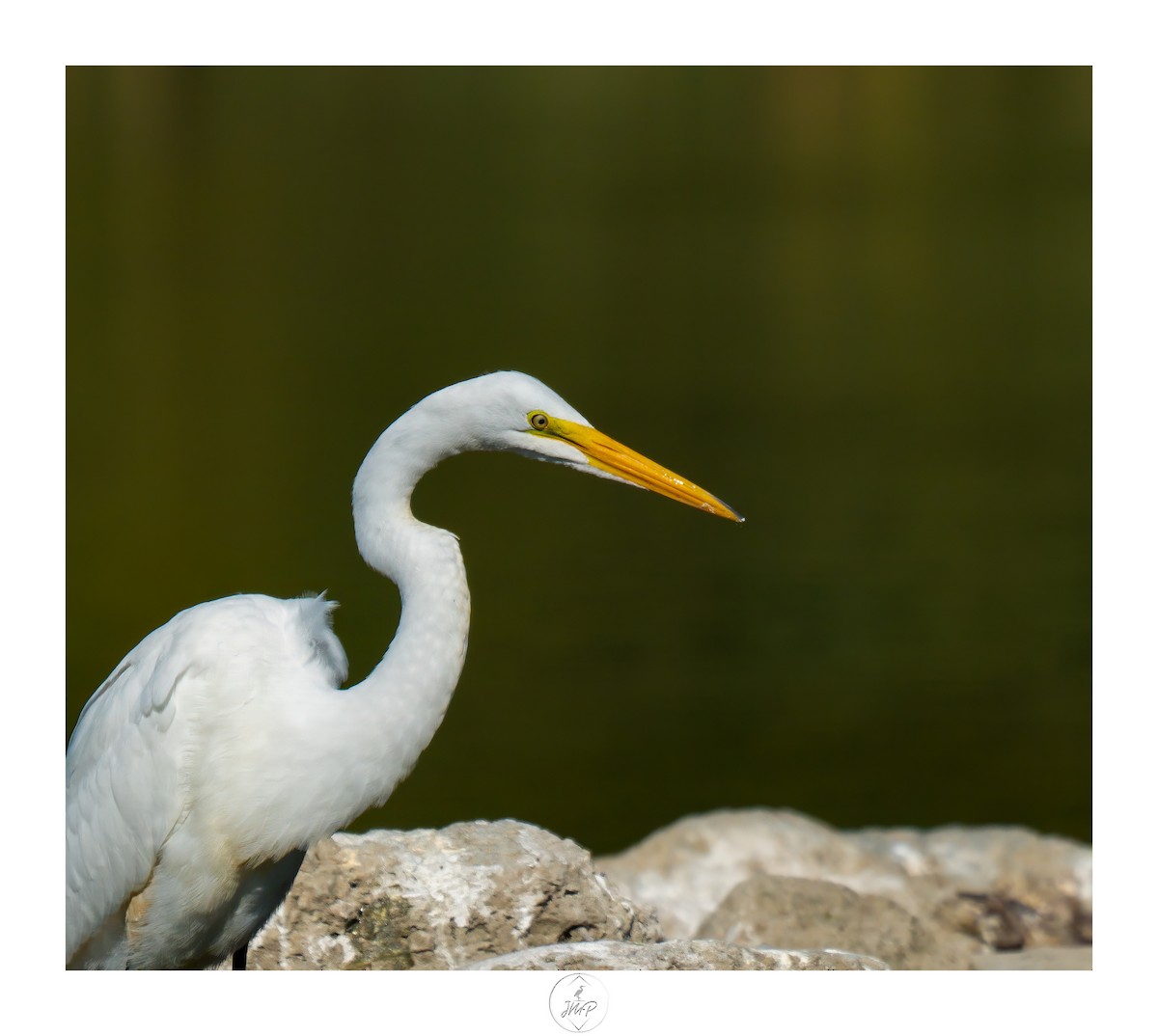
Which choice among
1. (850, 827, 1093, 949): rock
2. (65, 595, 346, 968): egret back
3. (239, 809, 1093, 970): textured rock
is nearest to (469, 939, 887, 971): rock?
(239, 809, 1093, 970): textured rock

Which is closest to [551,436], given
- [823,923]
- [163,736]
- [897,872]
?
[163,736]

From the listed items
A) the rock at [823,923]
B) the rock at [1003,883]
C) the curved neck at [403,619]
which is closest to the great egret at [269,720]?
the curved neck at [403,619]

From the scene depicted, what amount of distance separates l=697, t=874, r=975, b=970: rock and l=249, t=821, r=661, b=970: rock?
52 centimetres

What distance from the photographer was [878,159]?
5000 millimetres

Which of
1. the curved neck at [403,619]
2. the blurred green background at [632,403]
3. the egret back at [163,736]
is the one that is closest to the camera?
the curved neck at [403,619]

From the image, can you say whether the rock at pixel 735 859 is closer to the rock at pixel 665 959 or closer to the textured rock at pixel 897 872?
the textured rock at pixel 897 872

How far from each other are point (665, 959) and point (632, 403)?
5.86 meters

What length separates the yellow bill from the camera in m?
2.31

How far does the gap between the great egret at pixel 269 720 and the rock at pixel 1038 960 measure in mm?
1616

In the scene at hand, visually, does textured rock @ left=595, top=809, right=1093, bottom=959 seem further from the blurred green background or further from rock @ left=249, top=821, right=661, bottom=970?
rock @ left=249, top=821, right=661, bottom=970

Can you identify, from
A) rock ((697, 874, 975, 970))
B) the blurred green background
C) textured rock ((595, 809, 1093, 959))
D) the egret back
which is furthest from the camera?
textured rock ((595, 809, 1093, 959))

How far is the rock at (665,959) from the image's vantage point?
2.32 meters

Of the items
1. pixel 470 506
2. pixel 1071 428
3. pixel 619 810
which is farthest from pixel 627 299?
pixel 619 810
